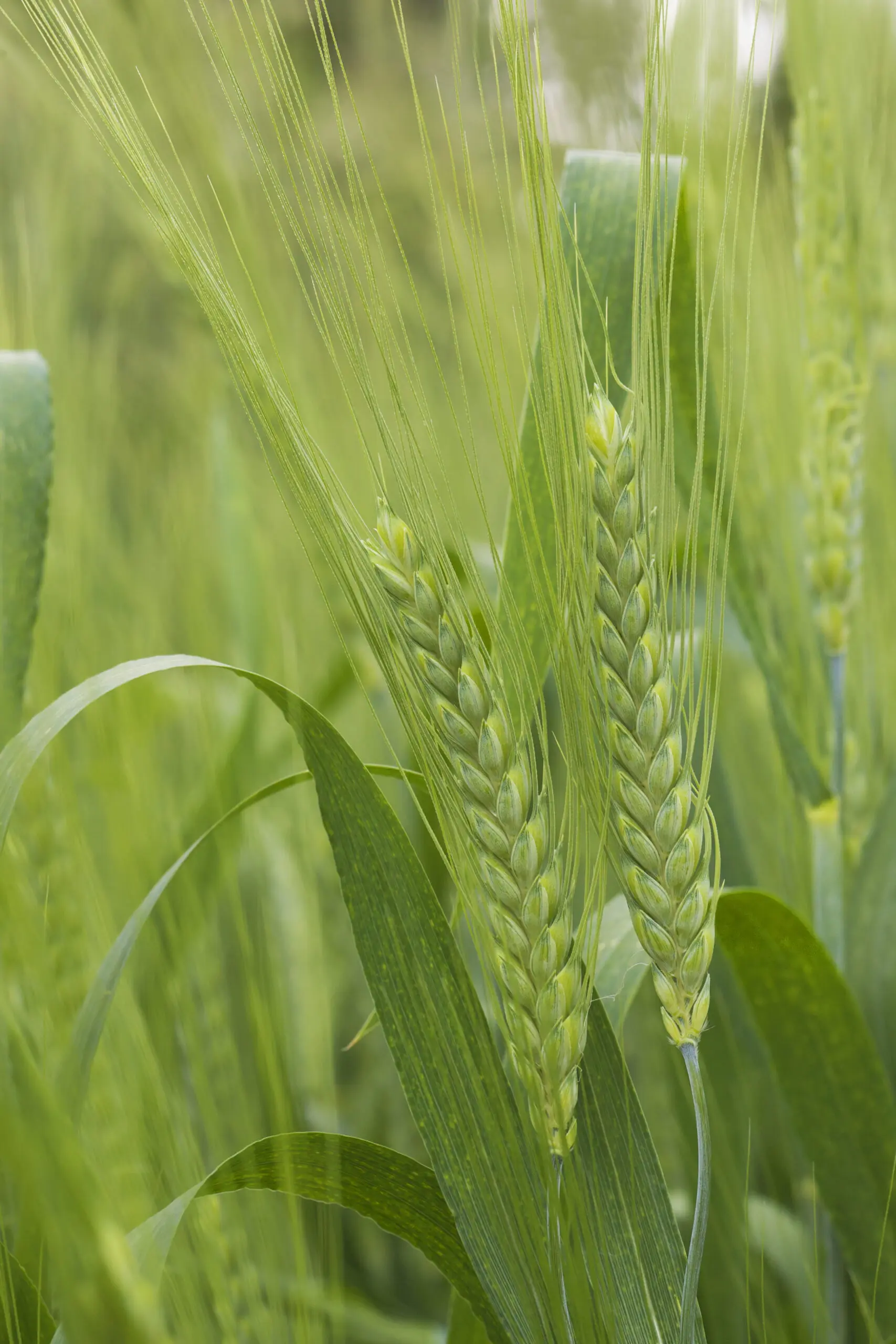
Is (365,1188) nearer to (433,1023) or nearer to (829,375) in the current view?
(433,1023)

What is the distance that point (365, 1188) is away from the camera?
0.31m

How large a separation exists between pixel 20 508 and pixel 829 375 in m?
0.40

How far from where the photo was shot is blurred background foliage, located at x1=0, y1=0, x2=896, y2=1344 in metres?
0.32

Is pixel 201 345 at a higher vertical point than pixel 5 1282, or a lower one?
higher

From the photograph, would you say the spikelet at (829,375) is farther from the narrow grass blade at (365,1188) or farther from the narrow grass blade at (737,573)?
the narrow grass blade at (365,1188)

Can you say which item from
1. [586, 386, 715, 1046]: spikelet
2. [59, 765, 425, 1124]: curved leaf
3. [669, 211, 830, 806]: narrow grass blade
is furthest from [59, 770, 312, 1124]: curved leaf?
[669, 211, 830, 806]: narrow grass blade

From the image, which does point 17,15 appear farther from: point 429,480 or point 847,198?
point 429,480

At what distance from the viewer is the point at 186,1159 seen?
0.29 meters

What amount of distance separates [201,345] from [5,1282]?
0.89 metres

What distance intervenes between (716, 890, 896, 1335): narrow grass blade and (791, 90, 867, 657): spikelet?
189mm

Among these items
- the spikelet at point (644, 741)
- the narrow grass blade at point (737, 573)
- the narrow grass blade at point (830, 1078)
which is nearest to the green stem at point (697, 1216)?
the spikelet at point (644, 741)

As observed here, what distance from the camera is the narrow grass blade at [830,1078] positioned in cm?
39

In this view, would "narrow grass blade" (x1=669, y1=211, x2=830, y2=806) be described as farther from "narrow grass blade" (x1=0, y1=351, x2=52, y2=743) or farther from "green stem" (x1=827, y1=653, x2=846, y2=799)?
"narrow grass blade" (x1=0, y1=351, x2=52, y2=743)

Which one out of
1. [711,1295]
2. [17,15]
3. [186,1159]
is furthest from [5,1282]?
[17,15]
